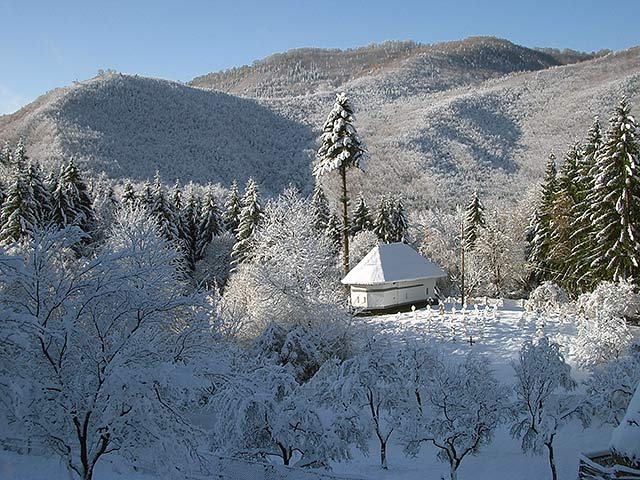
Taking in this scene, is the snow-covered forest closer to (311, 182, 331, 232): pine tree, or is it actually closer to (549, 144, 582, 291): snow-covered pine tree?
(549, 144, 582, 291): snow-covered pine tree

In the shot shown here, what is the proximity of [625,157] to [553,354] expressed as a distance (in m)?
14.0

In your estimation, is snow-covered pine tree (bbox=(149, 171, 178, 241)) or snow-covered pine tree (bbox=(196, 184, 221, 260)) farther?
snow-covered pine tree (bbox=(196, 184, 221, 260))

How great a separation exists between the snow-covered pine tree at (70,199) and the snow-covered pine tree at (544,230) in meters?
30.7

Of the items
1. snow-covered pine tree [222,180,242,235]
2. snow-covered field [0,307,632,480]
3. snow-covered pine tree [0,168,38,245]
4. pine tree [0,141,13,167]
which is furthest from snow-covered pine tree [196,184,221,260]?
snow-covered field [0,307,632,480]

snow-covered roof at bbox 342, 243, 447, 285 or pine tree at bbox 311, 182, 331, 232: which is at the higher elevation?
pine tree at bbox 311, 182, 331, 232

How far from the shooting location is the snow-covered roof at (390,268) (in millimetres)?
36000

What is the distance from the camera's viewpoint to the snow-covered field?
10586 mm

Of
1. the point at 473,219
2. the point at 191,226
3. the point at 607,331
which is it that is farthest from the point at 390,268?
the point at 191,226

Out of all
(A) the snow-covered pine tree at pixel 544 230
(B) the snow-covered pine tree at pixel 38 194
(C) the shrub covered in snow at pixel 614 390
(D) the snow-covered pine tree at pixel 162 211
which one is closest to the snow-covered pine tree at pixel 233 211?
(D) the snow-covered pine tree at pixel 162 211

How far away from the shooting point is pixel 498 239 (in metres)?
44.2

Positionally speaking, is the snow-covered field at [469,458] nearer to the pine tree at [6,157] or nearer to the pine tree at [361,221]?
the pine tree at [6,157]

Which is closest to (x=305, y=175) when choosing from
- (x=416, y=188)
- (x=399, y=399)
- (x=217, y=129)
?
(x=416, y=188)

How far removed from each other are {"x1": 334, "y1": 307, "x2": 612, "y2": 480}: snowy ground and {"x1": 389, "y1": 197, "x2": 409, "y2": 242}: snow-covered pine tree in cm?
2756

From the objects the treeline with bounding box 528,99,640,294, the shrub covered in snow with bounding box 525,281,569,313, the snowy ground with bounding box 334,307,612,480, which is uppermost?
the treeline with bounding box 528,99,640,294
